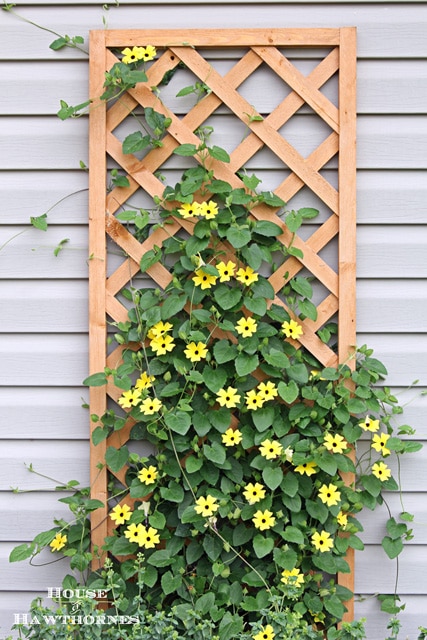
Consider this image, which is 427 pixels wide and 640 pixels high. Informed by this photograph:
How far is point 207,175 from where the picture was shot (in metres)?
1.81

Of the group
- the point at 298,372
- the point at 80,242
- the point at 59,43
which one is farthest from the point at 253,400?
the point at 59,43

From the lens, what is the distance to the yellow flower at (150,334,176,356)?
5.91 ft

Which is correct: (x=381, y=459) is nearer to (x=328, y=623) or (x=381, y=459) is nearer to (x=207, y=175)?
(x=328, y=623)

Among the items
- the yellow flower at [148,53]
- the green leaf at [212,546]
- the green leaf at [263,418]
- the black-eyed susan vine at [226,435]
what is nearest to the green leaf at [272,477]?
the black-eyed susan vine at [226,435]

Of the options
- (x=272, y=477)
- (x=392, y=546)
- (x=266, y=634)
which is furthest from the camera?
(x=392, y=546)

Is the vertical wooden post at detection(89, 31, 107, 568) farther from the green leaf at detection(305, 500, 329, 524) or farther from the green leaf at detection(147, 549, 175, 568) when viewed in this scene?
the green leaf at detection(305, 500, 329, 524)

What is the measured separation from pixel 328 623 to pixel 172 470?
624mm

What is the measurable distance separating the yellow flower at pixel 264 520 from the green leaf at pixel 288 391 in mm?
314

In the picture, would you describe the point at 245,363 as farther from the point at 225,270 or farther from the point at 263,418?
the point at 225,270

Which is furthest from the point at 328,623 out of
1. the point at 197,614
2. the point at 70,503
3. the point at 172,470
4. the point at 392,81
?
the point at 392,81

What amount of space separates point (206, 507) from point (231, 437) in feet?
0.65

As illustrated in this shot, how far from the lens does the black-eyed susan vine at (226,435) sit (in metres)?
1.77

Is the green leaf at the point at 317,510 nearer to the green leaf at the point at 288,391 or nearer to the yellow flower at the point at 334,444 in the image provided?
the yellow flower at the point at 334,444

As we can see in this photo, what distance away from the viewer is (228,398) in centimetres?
178
